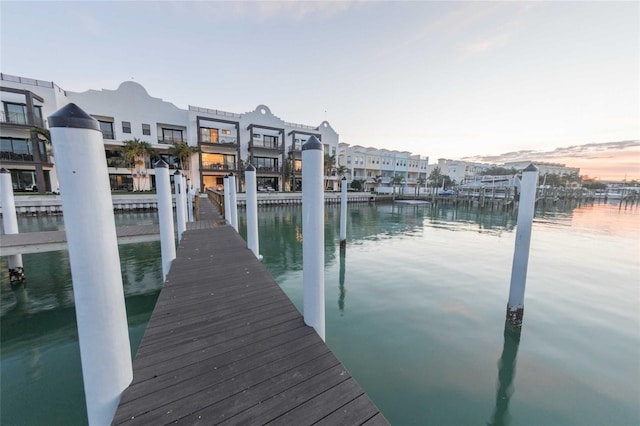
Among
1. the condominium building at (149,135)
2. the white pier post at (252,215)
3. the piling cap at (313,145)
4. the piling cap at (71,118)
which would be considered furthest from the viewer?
the condominium building at (149,135)

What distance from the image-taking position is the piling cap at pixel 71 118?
1573 millimetres

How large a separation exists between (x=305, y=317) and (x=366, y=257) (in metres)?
9.12

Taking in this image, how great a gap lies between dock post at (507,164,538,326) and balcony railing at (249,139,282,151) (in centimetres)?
3740

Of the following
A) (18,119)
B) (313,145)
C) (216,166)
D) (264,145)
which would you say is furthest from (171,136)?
(313,145)

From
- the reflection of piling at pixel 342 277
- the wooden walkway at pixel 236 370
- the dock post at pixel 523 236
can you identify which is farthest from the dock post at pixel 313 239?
the dock post at pixel 523 236

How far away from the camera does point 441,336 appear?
5.96 metres

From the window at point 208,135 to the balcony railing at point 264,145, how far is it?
16.7 ft

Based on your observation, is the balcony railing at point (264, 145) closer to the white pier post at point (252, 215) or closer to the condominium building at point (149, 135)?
the condominium building at point (149, 135)

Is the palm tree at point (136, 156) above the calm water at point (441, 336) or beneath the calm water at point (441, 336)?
above

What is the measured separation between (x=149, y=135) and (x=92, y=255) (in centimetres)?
3880

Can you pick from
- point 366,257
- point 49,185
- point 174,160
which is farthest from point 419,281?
point 49,185

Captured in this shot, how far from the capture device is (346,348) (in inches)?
217

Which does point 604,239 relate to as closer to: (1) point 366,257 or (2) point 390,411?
(1) point 366,257

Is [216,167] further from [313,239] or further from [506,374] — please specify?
[506,374]
